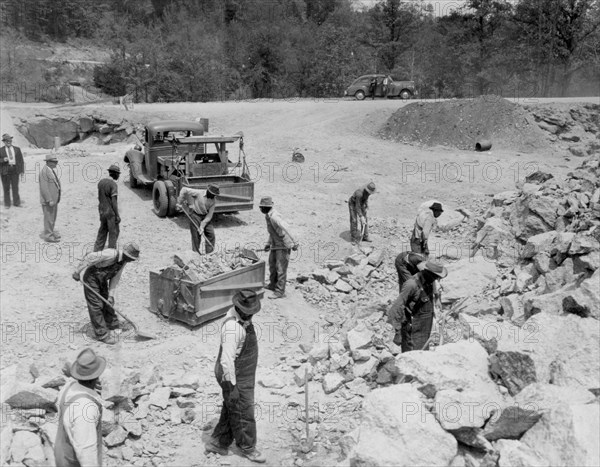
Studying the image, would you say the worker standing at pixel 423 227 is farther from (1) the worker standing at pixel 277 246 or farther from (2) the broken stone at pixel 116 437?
(2) the broken stone at pixel 116 437

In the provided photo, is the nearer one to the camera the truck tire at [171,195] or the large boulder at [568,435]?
the large boulder at [568,435]

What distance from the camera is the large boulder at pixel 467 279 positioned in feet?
30.9

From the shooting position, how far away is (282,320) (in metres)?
9.40

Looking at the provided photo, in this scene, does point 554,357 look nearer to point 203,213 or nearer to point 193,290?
point 193,290

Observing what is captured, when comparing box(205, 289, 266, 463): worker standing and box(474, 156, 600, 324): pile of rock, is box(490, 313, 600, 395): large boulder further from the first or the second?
box(205, 289, 266, 463): worker standing

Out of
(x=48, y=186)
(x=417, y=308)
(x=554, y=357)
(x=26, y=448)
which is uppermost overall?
(x=48, y=186)

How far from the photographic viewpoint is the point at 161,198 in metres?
13.4

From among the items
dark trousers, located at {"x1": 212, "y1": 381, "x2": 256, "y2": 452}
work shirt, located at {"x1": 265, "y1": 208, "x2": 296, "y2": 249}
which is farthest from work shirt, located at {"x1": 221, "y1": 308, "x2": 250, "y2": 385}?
work shirt, located at {"x1": 265, "y1": 208, "x2": 296, "y2": 249}

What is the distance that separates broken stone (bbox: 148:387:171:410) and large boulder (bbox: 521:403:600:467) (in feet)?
11.3

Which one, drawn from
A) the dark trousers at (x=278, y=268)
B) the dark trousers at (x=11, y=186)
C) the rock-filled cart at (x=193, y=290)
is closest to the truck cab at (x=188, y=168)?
the dark trousers at (x=11, y=186)

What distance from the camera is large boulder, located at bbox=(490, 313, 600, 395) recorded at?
5547 millimetres

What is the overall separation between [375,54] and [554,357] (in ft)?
119

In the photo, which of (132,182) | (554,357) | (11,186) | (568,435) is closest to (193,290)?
(554,357)

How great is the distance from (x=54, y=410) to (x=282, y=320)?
12.1ft
